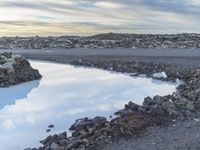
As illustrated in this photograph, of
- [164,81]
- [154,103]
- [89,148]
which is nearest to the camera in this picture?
[89,148]

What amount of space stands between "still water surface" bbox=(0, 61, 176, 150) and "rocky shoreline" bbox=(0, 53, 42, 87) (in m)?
0.77

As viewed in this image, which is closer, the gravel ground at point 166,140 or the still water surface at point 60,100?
the gravel ground at point 166,140

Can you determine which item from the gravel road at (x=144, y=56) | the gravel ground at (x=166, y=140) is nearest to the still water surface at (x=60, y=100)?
the gravel ground at (x=166, y=140)

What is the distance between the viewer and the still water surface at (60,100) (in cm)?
1706

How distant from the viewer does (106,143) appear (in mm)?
14141

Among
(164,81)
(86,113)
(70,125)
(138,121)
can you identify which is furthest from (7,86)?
(138,121)

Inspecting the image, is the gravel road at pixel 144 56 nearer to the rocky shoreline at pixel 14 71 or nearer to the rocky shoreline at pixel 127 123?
the rocky shoreline at pixel 14 71

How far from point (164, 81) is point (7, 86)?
989 centimetres

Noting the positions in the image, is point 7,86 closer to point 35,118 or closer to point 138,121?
point 35,118

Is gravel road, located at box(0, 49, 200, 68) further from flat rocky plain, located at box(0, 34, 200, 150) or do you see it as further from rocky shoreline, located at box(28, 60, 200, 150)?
flat rocky plain, located at box(0, 34, 200, 150)

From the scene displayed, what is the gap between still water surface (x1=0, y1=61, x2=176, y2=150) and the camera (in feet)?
56.0

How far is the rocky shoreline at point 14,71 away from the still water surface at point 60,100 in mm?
775

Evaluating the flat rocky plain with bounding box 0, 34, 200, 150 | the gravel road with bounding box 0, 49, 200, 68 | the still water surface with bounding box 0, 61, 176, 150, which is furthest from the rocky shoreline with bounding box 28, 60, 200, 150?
the gravel road with bounding box 0, 49, 200, 68

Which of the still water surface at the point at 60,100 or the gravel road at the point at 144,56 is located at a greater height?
the still water surface at the point at 60,100
